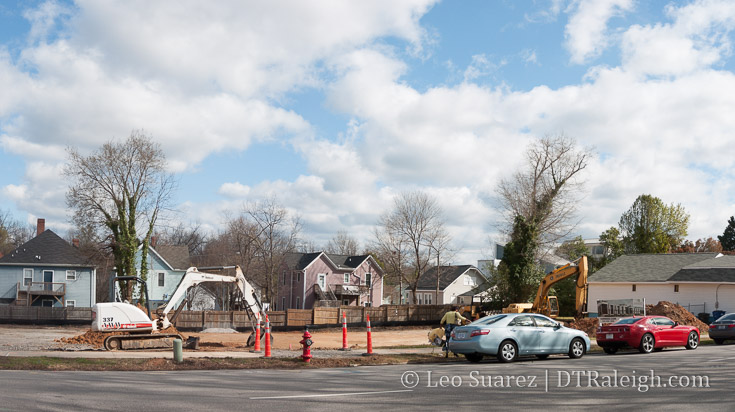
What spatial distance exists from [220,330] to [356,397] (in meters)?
29.0

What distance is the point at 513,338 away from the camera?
19.0m

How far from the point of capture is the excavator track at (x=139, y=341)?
77.0 ft

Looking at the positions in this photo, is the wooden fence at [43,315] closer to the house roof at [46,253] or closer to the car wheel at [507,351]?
the house roof at [46,253]

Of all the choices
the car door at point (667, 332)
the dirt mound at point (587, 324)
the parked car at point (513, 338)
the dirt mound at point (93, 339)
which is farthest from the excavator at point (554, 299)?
the dirt mound at point (93, 339)

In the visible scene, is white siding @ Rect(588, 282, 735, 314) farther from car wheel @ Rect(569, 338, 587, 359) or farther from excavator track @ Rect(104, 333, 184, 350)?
excavator track @ Rect(104, 333, 184, 350)

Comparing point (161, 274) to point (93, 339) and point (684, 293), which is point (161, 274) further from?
point (684, 293)

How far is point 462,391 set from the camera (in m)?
12.7

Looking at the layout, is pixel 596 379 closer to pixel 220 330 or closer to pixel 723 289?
pixel 220 330

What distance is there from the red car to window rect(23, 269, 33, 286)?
53.7 m

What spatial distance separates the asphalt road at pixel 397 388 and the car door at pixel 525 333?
823 millimetres

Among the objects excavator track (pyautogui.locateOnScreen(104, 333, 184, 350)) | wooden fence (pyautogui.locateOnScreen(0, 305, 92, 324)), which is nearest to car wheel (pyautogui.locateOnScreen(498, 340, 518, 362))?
excavator track (pyautogui.locateOnScreen(104, 333, 184, 350))

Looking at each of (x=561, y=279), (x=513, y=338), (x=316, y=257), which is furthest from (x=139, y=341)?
(x=316, y=257)

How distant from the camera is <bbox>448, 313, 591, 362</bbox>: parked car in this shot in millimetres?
18672

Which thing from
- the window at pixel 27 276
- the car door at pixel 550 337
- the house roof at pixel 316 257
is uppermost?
the house roof at pixel 316 257
